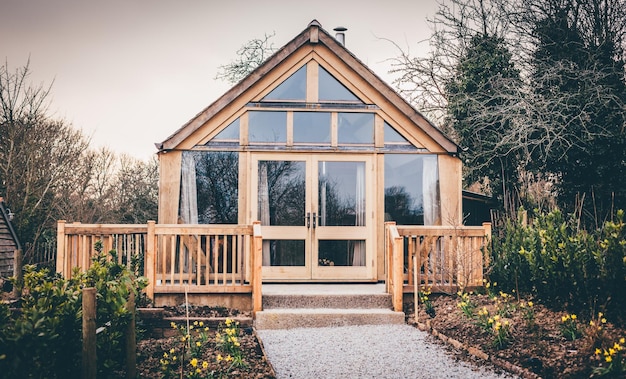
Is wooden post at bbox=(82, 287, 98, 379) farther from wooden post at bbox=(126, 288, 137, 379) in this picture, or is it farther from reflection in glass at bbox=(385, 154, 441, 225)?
reflection in glass at bbox=(385, 154, 441, 225)

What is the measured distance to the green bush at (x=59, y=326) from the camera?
3.39m

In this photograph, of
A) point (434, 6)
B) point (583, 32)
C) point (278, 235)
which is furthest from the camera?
point (434, 6)

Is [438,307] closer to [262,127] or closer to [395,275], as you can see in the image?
[395,275]

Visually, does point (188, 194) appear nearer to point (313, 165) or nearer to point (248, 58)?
point (313, 165)

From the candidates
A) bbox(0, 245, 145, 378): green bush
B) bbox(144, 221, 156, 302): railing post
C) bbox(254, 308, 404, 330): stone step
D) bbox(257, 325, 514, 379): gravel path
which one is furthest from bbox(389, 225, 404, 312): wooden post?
bbox(0, 245, 145, 378): green bush

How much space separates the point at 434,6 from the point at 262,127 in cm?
746

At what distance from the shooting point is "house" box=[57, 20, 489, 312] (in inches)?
389

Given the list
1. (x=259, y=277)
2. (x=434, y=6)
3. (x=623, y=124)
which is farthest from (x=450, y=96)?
(x=259, y=277)

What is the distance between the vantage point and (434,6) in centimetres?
1526

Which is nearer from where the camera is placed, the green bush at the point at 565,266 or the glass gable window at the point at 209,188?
the green bush at the point at 565,266

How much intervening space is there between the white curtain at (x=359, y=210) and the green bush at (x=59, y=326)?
520 cm

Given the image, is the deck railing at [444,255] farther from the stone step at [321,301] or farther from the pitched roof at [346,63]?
the pitched roof at [346,63]

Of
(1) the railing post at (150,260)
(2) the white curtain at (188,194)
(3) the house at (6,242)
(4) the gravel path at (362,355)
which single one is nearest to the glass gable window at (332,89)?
(2) the white curtain at (188,194)

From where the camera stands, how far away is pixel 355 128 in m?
10.3
